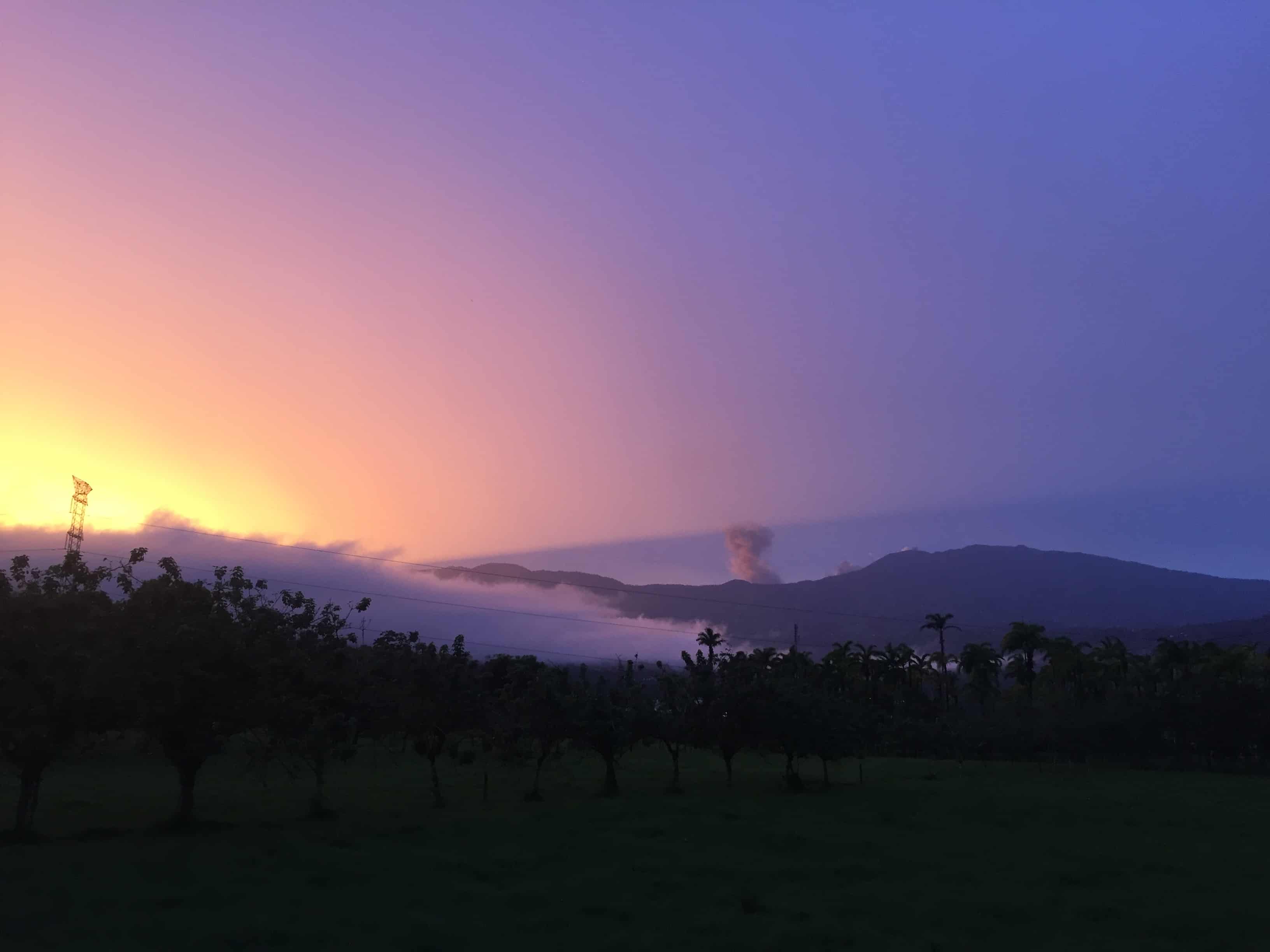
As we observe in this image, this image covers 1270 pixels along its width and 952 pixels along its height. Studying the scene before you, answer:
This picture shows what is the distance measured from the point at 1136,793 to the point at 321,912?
1963 inches

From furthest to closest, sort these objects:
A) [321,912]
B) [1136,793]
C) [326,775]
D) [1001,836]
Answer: [326,775] < [1136,793] < [1001,836] < [321,912]

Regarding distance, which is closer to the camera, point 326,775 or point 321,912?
point 321,912

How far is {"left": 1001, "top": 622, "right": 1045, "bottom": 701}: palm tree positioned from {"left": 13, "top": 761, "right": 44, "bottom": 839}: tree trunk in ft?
343

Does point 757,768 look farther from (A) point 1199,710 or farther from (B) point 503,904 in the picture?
(B) point 503,904

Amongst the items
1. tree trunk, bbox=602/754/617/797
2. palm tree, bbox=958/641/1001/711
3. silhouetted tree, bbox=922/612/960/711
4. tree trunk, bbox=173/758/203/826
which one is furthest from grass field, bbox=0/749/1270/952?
silhouetted tree, bbox=922/612/960/711

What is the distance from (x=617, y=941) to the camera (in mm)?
20766

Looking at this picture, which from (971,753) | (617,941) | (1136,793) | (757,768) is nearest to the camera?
(617,941)

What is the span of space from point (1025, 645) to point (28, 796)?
110m

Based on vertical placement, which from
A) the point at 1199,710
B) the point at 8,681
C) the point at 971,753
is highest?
the point at 8,681

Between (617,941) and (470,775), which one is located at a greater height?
(617,941)

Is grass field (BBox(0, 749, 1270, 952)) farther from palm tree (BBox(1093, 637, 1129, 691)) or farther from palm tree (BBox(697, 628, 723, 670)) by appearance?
palm tree (BBox(1093, 637, 1129, 691))

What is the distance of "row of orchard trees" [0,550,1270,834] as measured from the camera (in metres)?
30.9

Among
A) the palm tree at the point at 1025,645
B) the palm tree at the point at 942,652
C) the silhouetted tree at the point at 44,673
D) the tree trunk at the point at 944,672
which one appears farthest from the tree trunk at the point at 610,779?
the palm tree at the point at 942,652

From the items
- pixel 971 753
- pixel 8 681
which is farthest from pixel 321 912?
pixel 971 753
